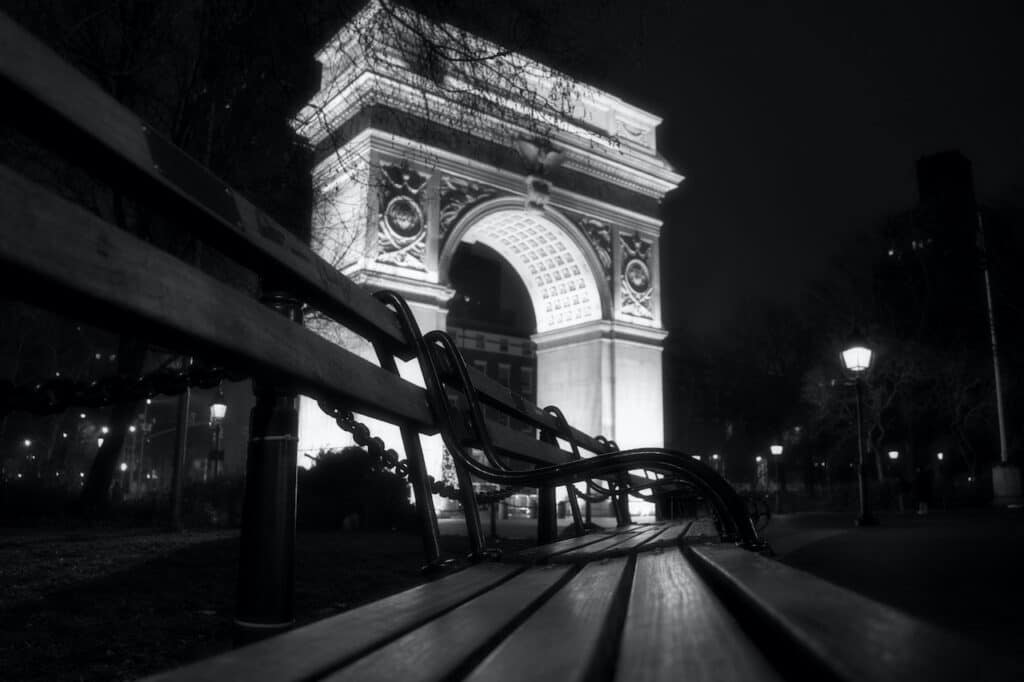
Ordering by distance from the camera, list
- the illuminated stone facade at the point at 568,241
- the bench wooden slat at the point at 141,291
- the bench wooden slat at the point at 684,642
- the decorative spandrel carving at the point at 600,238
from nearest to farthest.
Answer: the bench wooden slat at the point at 684,642 < the bench wooden slat at the point at 141,291 < the illuminated stone facade at the point at 568,241 < the decorative spandrel carving at the point at 600,238

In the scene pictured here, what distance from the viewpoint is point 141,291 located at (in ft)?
3.16

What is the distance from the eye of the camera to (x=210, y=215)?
1.23 meters

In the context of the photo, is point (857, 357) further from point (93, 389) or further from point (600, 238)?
point (93, 389)

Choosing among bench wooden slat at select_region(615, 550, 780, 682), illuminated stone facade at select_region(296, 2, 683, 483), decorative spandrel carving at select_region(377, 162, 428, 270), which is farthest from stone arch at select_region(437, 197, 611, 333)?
bench wooden slat at select_region(615, 550, 780, 682)

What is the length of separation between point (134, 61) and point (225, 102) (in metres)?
1.26

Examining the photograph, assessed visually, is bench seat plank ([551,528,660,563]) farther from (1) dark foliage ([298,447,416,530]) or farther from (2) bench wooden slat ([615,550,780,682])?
(1) dark foliage ([298,447,416,530])

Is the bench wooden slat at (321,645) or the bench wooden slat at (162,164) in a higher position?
the bench wooden slat at (162,164)

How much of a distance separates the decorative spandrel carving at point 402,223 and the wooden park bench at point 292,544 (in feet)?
54.4

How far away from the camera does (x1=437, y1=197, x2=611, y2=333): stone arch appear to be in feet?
70.6

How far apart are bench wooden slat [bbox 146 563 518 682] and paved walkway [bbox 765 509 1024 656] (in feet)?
5.53

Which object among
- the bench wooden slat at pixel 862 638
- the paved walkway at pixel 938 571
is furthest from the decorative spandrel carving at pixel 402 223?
the bench wooden slat at pixel 862 638

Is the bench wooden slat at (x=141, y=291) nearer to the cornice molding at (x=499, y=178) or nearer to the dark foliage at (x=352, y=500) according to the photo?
the dark foliage at (x=352, y=500)

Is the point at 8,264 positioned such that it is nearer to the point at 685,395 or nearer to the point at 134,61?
the point at 134,61

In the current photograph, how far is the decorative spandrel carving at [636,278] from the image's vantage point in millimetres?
22891
